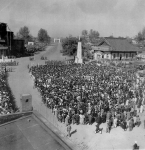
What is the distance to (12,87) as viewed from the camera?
22.0 metres

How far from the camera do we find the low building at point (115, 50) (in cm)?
3953

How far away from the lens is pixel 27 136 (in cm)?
842

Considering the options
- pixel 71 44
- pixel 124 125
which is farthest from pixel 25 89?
pixel 71 44

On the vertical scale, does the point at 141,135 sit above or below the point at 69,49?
below

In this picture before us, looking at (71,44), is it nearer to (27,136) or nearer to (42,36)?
(27,136)

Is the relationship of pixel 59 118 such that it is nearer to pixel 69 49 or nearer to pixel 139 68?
pixel 139 68

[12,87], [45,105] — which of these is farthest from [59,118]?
[12,87]

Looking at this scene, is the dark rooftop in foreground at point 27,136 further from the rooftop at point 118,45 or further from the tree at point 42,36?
the tree at point 42,36

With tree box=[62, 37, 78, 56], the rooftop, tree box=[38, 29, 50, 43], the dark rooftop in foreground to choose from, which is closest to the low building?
the rooftop

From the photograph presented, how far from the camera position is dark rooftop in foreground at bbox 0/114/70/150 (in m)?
7.66

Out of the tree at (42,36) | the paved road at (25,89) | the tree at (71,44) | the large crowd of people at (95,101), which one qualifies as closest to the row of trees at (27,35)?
the tree at (42,36)

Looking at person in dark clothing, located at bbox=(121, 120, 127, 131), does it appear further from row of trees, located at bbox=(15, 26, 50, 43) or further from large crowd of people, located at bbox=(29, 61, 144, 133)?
row of trees, located at bbox=(15, 26, 50, 43)

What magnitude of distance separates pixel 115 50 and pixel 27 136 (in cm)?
3349

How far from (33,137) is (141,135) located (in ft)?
23.3
